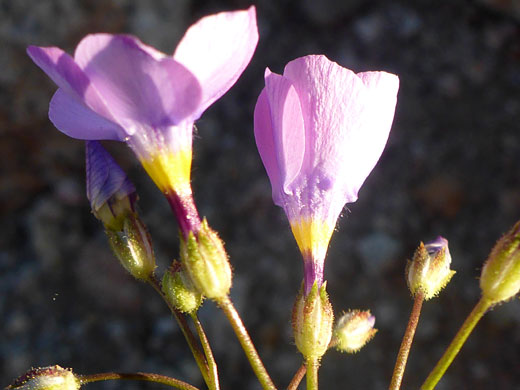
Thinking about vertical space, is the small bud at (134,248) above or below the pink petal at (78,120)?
below

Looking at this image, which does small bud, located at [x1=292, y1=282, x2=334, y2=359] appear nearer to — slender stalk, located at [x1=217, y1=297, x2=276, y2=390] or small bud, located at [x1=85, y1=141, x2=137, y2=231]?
slender stalk, located at [x1=217, y1=297, x2=276, y2=390]

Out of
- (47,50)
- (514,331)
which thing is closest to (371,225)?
(514,331)

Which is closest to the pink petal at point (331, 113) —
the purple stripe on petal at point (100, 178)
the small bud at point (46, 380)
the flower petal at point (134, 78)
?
the flower petal at point (134, 78)

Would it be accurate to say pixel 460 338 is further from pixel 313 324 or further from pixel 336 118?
pixel 336 118

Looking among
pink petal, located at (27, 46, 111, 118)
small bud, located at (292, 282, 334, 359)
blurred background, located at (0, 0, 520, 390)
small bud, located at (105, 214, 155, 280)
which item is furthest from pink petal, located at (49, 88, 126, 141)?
blurred background, located at (0, 0, 520, 390)

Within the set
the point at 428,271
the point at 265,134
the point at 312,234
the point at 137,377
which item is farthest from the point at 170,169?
the point at 428,271

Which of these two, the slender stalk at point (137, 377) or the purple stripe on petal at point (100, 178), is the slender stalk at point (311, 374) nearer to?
the slender stalk at point (137, 377)
